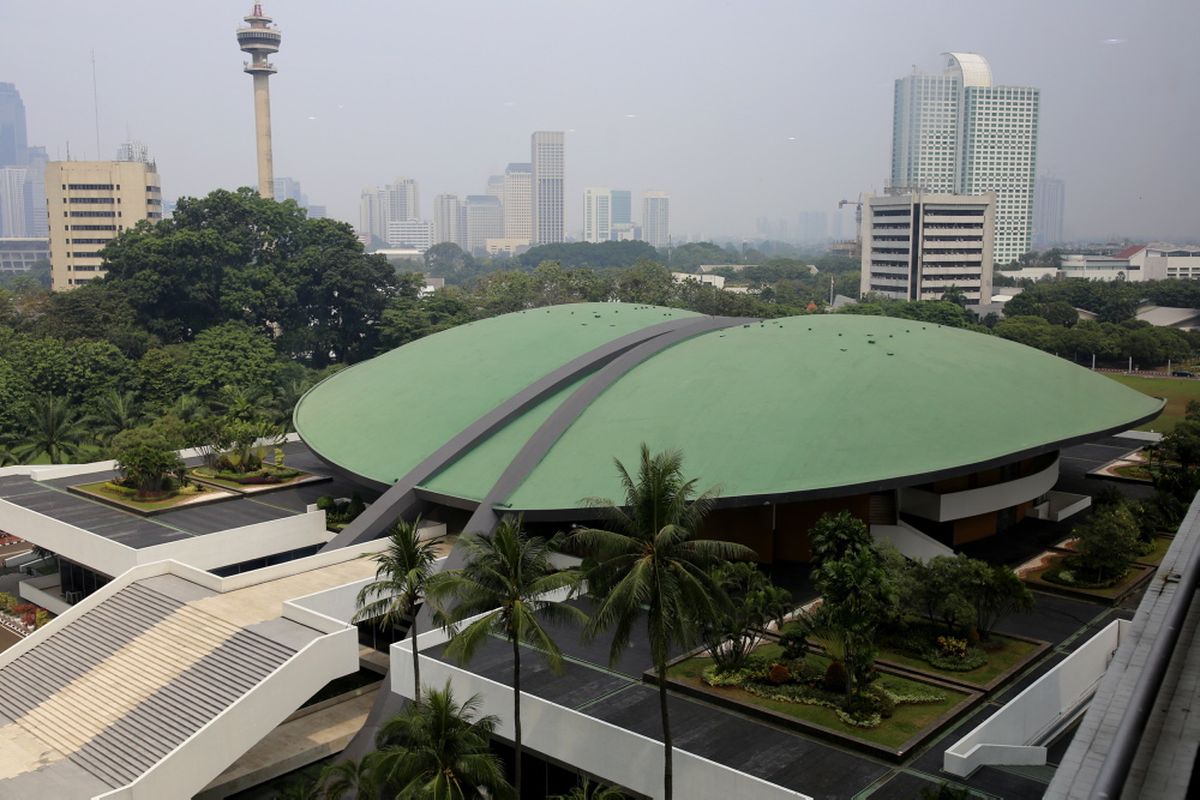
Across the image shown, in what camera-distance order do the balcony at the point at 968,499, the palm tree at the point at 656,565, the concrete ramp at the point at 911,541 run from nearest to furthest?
the palm tree at the point at 656,565 < the concrete ramp at the point at 911,541 < the balcony at the point at 968,499

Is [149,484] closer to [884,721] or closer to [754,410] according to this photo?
[754,410]

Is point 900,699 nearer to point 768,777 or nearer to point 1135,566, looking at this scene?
point 768,777

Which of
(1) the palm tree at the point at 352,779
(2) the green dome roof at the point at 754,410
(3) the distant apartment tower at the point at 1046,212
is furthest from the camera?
(3) the distant apartment tower at the point at 1046,212

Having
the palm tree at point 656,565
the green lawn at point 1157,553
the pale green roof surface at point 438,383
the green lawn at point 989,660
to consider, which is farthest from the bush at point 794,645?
the pale green roof surface at point 438,383

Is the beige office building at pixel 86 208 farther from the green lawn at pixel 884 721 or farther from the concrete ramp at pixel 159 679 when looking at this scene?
the green lawn at pixel 884 721

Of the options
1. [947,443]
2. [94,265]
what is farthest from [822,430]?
[94,265]

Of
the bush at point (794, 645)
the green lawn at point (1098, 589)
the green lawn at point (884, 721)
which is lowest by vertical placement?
the green lawn at point (884, 721)

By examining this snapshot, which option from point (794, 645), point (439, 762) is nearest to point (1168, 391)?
point (794, 645)
